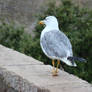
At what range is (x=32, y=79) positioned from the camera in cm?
327

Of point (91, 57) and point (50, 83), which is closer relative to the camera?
point (50, 83)

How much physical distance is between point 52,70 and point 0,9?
5.36 metres

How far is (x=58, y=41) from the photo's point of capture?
11.2 ft

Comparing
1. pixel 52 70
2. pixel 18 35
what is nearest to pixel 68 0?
pixel 18 35

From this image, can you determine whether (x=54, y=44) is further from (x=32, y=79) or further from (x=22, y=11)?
(x=22, y=11)

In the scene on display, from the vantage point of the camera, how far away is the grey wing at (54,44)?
3.33 meters

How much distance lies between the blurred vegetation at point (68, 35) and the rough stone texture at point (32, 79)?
1251 millimetres

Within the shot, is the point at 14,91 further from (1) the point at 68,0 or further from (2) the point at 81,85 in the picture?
(1) the point at 68,0

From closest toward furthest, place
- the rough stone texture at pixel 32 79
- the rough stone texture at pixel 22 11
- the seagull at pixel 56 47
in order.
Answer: the rough stone texture at pixel 32 79
the seagull at pixel 56 47
the rough stone texture at pixel 22 11

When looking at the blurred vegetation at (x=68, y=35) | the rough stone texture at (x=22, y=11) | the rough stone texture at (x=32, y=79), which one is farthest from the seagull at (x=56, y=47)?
the rough stone texture at (x=22, y=11)

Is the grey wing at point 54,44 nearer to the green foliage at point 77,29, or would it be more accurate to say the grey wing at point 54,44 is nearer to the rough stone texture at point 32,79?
the rough stone texture at point 32,79

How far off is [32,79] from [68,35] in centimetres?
226

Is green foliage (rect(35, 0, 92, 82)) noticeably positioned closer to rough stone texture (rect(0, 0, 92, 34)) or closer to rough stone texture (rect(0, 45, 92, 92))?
rough stone texture (rect(0, 45, 92, 92))

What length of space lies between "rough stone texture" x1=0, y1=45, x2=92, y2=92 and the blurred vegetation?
1251 mm
